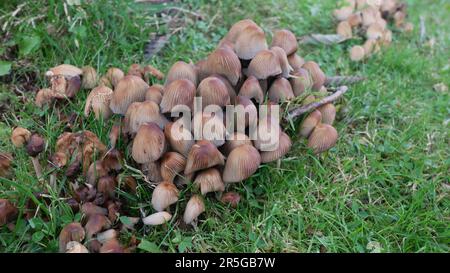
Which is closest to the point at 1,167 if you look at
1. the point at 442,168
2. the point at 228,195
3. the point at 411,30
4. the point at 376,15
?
the point at 228,195

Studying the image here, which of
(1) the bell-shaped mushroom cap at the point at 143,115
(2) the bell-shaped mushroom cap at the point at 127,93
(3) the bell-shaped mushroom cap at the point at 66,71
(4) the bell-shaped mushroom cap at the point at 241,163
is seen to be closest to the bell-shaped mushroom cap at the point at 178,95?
(1) the bell-shaped mushroom cap at the point at 143,115

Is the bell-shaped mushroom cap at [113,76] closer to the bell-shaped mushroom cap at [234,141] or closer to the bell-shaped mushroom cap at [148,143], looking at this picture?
the bell-shaped mushroom cap at [148,143]

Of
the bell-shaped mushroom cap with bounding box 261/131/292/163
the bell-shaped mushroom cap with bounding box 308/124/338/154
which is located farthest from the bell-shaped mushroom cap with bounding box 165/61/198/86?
the bell-shaped mushroom cap with bounding box 308/124/338/154

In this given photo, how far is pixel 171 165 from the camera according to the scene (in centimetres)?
170

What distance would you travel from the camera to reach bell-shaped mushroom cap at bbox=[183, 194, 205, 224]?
1.69 meters

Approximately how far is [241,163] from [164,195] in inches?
11.6

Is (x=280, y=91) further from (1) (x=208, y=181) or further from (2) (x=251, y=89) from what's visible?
(1) (x=208, y=181)

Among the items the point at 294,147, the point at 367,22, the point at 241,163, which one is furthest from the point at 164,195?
the point at 367,22

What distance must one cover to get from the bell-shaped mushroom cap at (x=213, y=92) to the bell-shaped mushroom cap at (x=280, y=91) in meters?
0.26

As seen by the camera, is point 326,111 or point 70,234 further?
point 326,111

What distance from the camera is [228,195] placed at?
5.85 ft

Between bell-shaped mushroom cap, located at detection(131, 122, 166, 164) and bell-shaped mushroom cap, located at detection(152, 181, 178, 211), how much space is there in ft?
0.35

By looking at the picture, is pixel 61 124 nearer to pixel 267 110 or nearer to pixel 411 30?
pixel 267 110

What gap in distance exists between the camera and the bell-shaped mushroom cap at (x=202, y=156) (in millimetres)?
1645
